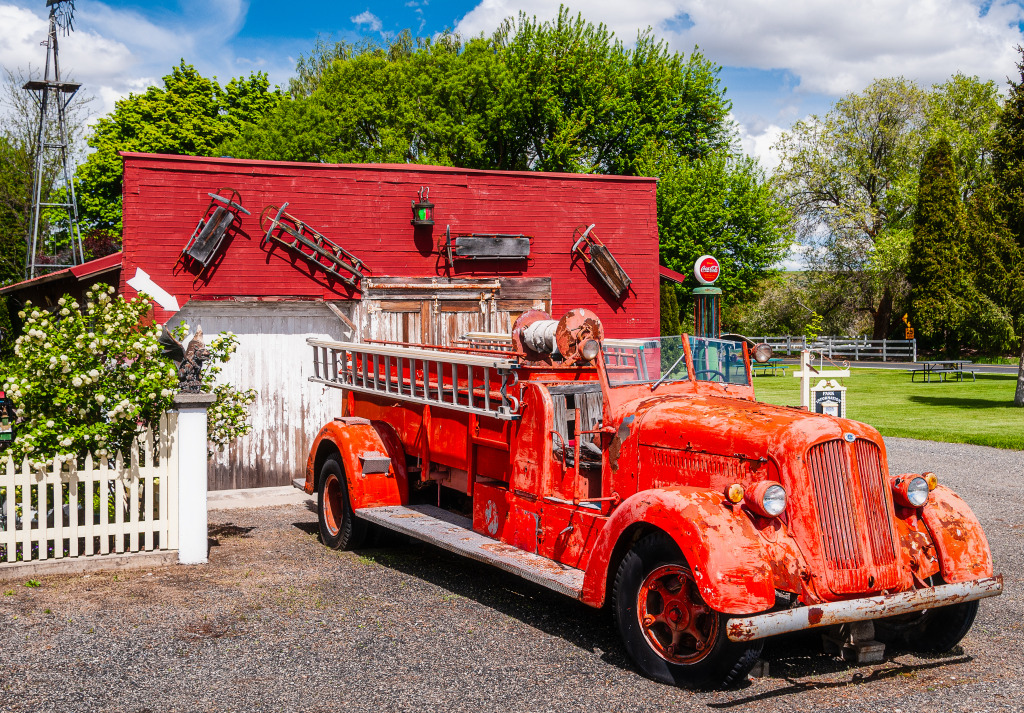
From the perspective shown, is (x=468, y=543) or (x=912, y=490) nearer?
(x=912, y=490)

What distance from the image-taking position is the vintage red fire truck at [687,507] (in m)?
4.92

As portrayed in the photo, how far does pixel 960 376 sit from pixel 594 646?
2838 cm

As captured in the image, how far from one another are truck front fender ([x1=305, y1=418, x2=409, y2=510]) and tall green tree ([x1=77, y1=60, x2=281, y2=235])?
3315 cm

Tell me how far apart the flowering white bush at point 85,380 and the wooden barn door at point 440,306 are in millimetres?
5307

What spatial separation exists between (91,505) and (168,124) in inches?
1398

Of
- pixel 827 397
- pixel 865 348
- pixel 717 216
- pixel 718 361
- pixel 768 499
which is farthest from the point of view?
pixel 865 348

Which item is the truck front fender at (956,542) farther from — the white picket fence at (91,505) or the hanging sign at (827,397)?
the hanging sign at (827,397)

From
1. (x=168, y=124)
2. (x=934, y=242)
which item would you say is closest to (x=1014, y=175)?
(x=934, y=242)

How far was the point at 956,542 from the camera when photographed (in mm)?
5504

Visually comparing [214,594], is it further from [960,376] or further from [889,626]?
[960,376]

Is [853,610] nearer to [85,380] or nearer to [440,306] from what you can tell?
[85,380]

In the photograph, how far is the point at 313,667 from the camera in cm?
543

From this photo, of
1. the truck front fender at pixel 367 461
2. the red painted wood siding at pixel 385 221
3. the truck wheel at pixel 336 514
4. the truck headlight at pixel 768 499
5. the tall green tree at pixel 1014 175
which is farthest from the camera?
the tall green tree at pixel 1014 175

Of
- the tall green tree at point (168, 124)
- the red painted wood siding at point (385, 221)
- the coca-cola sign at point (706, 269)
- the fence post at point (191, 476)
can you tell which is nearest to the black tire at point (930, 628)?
the fence post at point (191, 476)
